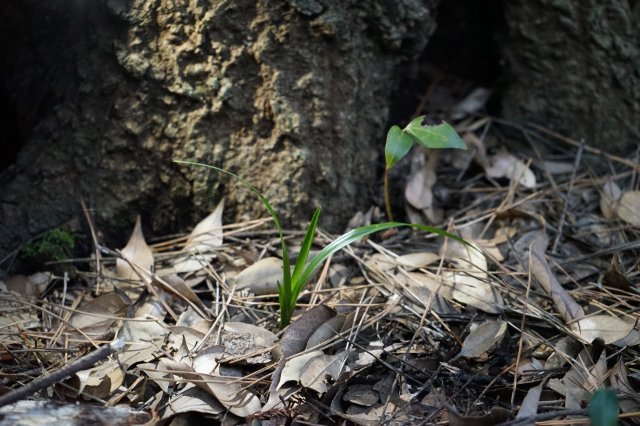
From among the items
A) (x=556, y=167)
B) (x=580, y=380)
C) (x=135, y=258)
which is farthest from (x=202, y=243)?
(x=556, y=167)

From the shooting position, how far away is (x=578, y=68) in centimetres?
235

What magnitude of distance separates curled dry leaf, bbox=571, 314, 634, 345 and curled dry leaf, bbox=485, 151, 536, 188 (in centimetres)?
69

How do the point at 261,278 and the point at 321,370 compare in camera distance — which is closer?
the point at 321,370

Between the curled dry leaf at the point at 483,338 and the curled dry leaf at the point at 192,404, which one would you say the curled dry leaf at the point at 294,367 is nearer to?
the curled dry leaf at the point at 192,404

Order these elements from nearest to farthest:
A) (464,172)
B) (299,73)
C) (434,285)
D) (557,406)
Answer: (557,406) → (434,285) → (299,73) → (464,172)

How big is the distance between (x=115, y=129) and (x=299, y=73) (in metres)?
0.61

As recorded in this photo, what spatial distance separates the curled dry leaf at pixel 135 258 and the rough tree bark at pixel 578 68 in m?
1.50

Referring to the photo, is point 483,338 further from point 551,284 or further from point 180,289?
point 180,289

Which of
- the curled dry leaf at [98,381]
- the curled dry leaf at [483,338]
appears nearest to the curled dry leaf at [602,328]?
the curled dry leaf at [483,338]

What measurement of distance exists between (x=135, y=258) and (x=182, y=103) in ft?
1.65

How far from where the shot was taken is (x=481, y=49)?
2637 mm

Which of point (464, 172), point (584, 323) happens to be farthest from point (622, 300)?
point (464, 172)

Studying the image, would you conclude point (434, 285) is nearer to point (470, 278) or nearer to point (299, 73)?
point (470, 278)

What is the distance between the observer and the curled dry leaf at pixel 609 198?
213cm
